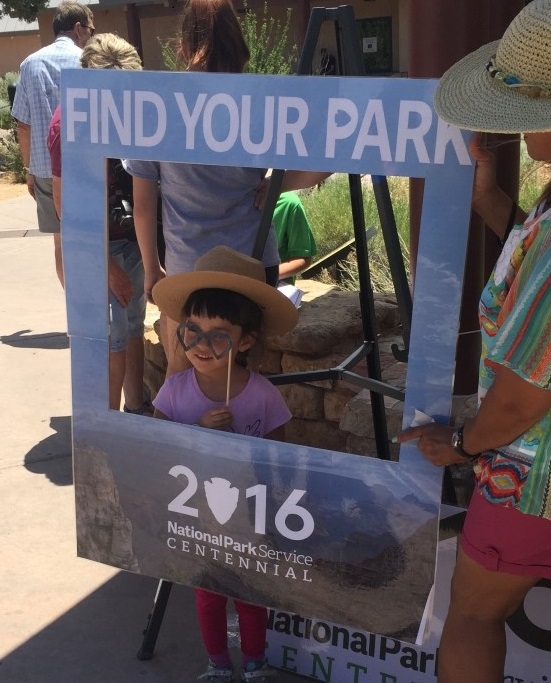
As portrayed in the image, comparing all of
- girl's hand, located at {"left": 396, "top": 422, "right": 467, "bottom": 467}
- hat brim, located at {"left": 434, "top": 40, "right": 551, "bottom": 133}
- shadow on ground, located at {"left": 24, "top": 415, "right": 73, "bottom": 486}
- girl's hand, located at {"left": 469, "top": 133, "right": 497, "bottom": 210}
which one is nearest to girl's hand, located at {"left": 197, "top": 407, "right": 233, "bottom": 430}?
girl's hand, located at {"left": 396, "top": 422, "right": 467, "bottom": 467}

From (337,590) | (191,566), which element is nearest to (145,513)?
(191,566)

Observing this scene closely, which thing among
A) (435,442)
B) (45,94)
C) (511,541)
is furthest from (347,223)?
(511,541)

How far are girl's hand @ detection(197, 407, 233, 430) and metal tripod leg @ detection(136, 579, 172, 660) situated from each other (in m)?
0.61

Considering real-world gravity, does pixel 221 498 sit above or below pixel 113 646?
above

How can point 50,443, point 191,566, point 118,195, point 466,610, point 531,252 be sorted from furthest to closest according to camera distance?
point 50,443
point 118,195
point 191,566
point 466,610
point 531,252

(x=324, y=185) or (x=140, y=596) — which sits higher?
(x=324, y=185)

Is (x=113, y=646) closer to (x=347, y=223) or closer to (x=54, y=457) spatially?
(x=54, y=457)

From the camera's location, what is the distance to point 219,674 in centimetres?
269

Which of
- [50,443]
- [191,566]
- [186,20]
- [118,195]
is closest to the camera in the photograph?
[191,566]

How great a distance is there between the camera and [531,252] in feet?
5.75

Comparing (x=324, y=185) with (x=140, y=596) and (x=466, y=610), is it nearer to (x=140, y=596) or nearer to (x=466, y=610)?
(x=140, y=596)

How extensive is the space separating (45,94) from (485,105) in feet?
13.7

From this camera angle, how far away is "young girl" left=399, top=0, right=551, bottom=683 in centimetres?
172

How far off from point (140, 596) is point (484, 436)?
69.1 inches
